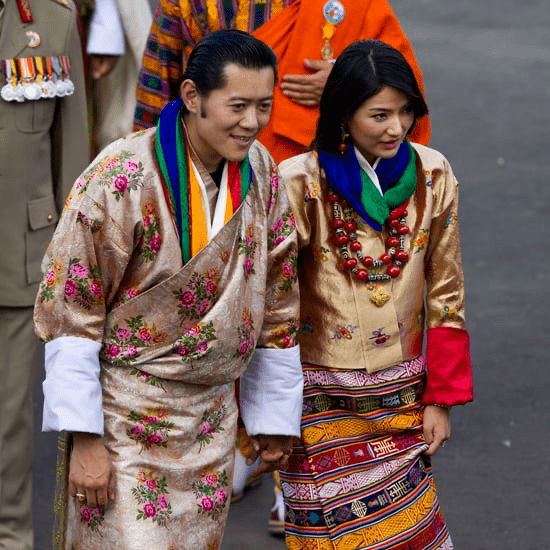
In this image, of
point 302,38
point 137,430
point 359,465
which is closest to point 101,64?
point 302,38

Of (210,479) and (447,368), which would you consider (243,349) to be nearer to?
(210,479)

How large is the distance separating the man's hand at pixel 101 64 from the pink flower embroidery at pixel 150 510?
2732 mm

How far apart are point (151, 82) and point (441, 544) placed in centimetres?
188

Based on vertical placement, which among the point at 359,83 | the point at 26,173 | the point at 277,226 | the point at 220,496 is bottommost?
the point at 220,496

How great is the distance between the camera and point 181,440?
3.46 meters

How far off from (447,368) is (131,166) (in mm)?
1140

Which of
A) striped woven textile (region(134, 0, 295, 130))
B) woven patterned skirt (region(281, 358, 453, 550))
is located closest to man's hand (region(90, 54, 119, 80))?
striped woven textile (region(134, 0, 295, 130))

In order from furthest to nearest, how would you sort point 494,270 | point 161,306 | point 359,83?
1. point 494,270
2. point 359,83
3. point 161,306

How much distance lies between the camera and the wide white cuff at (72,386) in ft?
10.8

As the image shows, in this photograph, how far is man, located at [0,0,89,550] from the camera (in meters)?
4.52

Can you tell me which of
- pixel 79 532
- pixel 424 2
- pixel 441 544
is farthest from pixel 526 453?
pixel 424 2

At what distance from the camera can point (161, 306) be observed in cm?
338

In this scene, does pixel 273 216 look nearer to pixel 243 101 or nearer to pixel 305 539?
pixel 243 101

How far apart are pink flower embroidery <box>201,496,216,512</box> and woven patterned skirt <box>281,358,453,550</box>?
0.46 metres
